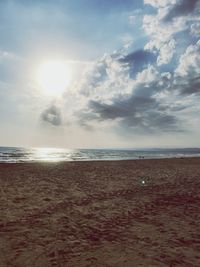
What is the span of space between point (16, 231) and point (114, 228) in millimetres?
3266

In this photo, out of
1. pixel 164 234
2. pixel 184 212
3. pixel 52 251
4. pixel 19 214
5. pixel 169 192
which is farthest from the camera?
pixel 169 192

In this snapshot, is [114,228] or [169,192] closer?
[114,228]

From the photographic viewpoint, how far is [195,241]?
8133 millimetres

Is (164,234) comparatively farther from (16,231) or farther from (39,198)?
(39,198)

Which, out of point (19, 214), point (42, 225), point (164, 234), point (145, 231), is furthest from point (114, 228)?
point (19, 214)

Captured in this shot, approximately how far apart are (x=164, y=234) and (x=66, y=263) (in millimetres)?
3665

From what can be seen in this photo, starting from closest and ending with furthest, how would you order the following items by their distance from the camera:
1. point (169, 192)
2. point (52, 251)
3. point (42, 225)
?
1. point (52, 251)
2. point (42, 225)
3. point (169, 192)

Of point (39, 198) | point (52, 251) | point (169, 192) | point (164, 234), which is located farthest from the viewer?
point (169, 192)

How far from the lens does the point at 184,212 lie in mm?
11680

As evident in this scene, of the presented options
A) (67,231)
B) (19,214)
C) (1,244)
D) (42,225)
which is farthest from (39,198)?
(1,244)

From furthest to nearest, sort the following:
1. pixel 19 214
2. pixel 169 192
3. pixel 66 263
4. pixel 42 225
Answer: pixel 169 192 → pixel 19 214 → pixel 42 225 → pixel 66 263

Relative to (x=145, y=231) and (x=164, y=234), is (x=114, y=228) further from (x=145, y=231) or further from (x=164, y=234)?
(x=164, y=234)

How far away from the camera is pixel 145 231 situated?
908 cm

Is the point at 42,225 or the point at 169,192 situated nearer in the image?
the point at 42,225
